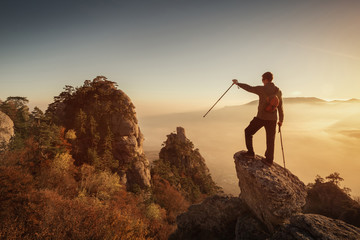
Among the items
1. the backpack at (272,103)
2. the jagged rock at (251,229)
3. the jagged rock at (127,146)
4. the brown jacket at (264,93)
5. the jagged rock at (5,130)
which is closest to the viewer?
the backpack at (272,103)

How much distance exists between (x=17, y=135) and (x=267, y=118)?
122ft

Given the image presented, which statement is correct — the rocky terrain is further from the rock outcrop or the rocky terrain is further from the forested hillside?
the rock outcrop

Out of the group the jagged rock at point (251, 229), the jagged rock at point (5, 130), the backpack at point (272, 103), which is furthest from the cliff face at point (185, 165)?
the backpack at point (272, 103)

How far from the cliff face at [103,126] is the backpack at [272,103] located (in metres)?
29.7

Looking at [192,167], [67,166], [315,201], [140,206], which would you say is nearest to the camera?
[67,166]

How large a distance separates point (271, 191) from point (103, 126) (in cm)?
3307

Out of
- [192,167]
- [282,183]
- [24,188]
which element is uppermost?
[282,183]

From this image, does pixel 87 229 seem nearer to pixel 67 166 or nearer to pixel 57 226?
pixel 57 226

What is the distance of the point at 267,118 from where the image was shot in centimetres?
770

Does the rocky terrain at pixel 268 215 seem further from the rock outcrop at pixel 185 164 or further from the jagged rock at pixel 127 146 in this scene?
the rock outcrop at pixel 185 164

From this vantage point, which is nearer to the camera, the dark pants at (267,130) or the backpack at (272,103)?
the backpack at (272,103)

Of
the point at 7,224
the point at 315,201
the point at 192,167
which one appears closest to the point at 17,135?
the point at 7,224

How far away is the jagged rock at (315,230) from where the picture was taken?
552cm

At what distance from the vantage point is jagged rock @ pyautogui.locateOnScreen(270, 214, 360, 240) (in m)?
5.52
